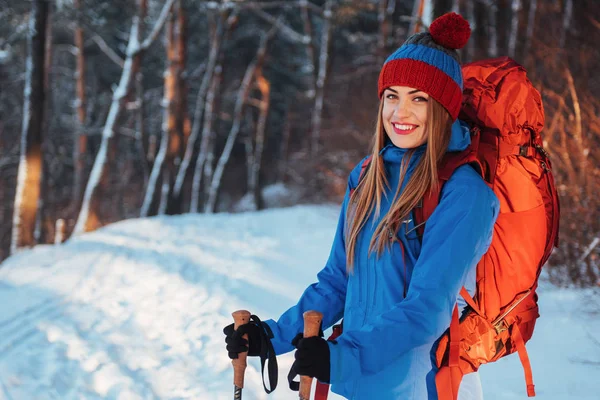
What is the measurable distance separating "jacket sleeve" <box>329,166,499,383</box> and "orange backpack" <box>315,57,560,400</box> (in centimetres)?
11

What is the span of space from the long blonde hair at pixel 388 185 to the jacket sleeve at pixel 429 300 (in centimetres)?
14

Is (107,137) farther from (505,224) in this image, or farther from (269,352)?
(505,224)

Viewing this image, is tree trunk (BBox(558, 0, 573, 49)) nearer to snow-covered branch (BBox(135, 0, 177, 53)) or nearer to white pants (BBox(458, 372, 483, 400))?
white pants (BBox(458, 372, 483, 400))

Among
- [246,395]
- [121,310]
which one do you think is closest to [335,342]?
[246,395]

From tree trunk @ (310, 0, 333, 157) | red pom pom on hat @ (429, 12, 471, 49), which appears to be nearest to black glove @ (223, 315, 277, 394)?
red pom pom on hat @ (429, 12, 471, 49)

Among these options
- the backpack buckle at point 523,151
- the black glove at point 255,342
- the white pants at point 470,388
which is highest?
the backpack buckle at point 523,151

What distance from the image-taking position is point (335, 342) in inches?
64.1

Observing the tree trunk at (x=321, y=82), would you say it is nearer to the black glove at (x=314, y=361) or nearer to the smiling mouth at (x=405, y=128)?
the smiling mouth at (x=405, y=128)

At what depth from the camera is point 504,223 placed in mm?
1785

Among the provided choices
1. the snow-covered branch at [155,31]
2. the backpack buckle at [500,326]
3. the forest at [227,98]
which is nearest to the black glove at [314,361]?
the backpack buckle at [500,326]

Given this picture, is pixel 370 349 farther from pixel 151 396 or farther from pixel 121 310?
pixel 121 310

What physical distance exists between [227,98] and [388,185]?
23677 millimetres

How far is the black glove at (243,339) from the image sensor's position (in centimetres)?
194

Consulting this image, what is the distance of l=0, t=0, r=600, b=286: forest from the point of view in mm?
6516
